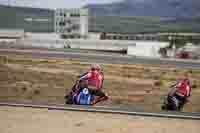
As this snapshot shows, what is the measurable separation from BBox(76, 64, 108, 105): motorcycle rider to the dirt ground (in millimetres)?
141

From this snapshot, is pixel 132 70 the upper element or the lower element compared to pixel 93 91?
upper

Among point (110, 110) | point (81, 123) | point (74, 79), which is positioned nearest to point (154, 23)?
point (74, 79)

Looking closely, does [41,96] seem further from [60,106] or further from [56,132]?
[56,132]

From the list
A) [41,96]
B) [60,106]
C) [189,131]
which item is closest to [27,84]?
[41,96]

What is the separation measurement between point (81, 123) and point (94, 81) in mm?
1959

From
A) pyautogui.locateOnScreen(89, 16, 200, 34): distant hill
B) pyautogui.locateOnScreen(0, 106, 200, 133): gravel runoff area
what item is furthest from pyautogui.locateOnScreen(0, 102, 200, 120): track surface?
pyautogui.locateOnScreen(89, 16, 200, 34): distant hill

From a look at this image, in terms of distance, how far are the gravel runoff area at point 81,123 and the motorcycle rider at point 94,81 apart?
3.00 feet

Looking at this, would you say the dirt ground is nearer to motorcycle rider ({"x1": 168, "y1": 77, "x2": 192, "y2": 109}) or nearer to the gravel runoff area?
motorcycle rider ({"x1": 168, "y1": 77, "x2": 192, "y2": 109})

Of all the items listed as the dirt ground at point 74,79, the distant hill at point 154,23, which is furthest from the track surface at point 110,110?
the distant hill at point 154,23

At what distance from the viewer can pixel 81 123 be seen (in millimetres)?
7594

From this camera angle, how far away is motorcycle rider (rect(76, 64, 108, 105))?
9.23 meters

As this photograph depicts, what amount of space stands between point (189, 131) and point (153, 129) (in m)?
0.76

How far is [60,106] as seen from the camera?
881 centimetres

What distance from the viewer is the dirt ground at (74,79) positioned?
29.8 ft
